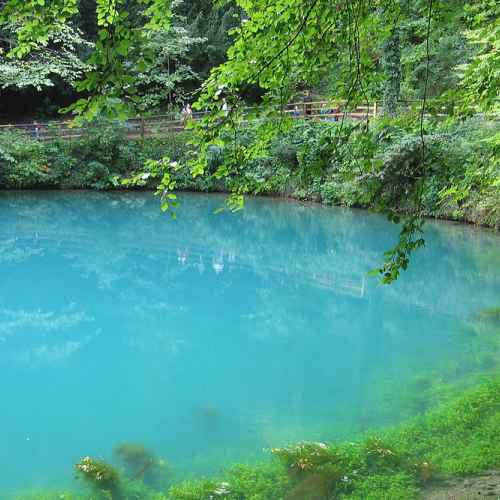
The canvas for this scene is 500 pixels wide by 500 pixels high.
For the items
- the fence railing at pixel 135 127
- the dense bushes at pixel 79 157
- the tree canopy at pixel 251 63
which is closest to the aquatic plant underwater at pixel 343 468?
the tree canopy at pixel 251 63

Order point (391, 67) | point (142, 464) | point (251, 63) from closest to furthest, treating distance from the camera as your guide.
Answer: point (251, 63) → point (142, 464) → point (391, 67)

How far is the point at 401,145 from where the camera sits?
14.9 metres

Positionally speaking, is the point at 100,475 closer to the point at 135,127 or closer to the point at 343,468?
the point at 343,468

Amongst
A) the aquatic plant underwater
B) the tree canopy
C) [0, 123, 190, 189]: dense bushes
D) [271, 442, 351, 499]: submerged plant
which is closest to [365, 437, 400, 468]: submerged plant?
the aquatic plant underwater

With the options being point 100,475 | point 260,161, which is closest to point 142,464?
Result: point 100,475

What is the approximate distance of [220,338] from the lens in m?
8.65

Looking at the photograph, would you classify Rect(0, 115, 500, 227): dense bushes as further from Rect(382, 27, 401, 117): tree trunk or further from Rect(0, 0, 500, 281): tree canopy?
Rect(0, 0, 500, 281): tree canopy

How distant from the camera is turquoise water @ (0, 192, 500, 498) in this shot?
19.2ft

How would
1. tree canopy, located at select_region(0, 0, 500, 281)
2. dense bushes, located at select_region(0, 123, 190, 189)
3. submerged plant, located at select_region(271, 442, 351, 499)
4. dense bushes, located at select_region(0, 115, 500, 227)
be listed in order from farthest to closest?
dense bushes, located at select_region(0, 123, 190, 189), dense bushes, located at select_region(0, 115, 500, 227), submerged plant, located at select_region(271, 442, 351, 499), tree canopy, located at select_region(0, 0, 500, 281)

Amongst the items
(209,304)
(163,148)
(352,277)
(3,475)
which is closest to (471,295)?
(352,277)

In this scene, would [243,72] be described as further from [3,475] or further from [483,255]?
[483,255]

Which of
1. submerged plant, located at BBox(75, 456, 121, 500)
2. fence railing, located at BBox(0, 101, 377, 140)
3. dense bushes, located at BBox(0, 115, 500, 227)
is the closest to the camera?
submerged plant, located at BBox(75, 456, 121, 500)

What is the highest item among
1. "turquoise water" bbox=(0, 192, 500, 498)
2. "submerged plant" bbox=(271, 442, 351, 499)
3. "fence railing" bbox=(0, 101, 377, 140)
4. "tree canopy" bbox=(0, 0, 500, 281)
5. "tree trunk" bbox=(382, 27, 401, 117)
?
"tree trunk" bbox=(382, 27, 401, 117)

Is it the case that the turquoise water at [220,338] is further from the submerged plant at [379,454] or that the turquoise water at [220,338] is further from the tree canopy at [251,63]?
the tree canopy at [251,63]
